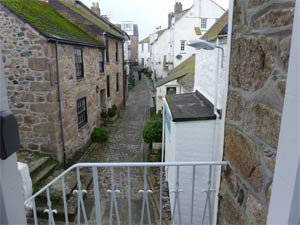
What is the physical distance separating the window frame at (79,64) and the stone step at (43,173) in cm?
351

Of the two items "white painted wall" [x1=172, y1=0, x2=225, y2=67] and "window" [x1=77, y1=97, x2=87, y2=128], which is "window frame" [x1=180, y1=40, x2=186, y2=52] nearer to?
"white painted wall" [x1=172, y1=0, x2=225, y2=67]

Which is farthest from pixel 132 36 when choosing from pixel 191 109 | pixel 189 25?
pixel 191 109

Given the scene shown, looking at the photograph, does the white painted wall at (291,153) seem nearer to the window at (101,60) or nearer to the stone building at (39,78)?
the stone building at (39,78)

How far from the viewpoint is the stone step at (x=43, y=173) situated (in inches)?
257

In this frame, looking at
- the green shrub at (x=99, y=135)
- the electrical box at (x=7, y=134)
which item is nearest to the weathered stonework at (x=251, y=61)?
the electrical box at (x=7, y=134)

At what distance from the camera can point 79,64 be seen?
9.53 m

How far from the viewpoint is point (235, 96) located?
1.81 meters

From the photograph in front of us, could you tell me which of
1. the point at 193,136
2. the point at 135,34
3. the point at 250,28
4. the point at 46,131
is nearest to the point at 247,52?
the point at 250,28

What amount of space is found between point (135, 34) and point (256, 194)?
148 feet

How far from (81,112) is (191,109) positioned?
5736 mm

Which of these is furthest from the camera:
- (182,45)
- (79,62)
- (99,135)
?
(182,45)

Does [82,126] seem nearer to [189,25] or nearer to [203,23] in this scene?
[203,23]

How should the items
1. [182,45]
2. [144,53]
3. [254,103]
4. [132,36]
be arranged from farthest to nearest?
[144,53] → [132,36] → [182,45] → [254,103]

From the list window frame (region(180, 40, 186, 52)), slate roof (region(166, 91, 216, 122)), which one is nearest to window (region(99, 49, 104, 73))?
slate roof (region(166, 91, 216, 122))
